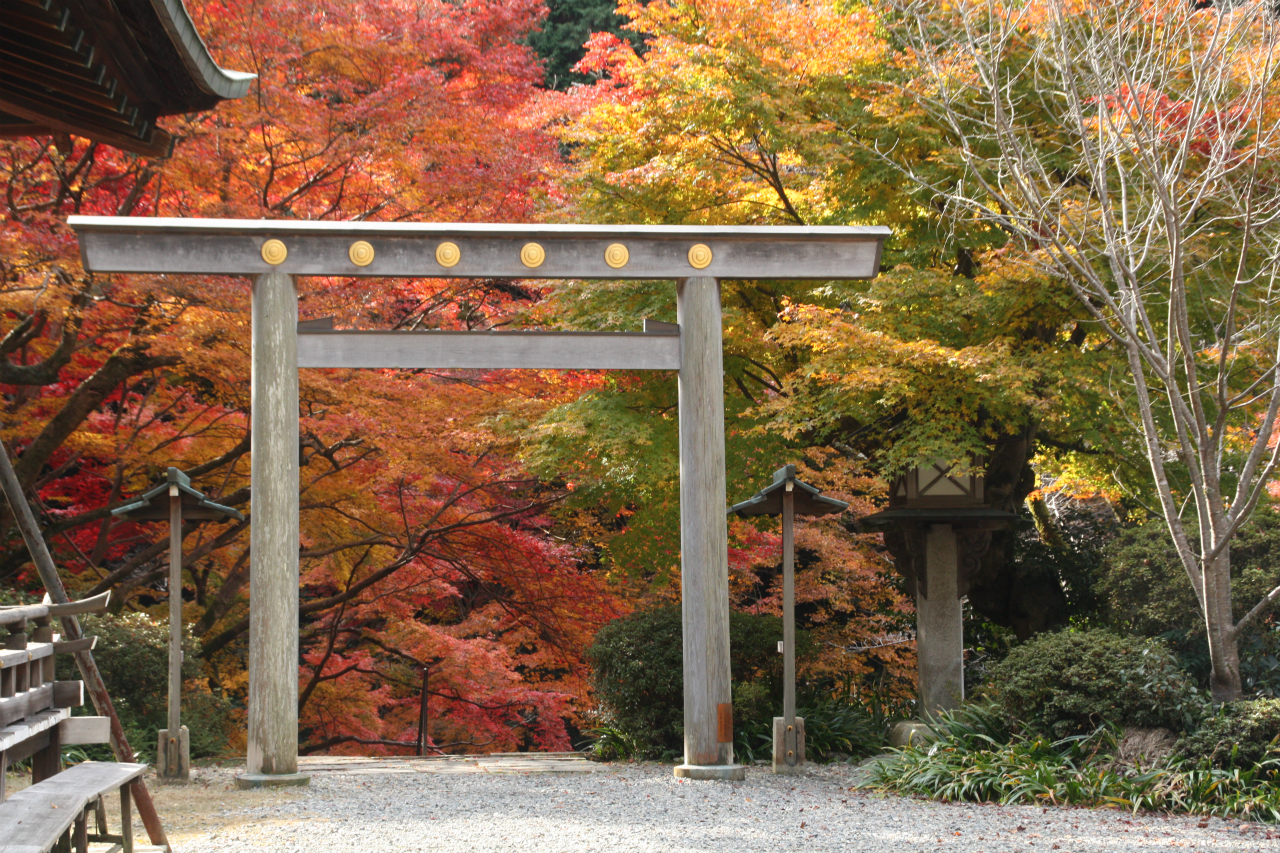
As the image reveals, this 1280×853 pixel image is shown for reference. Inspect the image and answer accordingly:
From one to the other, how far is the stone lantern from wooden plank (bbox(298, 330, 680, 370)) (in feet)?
11.4

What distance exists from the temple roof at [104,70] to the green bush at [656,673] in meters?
5.44

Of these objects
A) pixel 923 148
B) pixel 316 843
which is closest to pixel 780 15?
pixel 923 148

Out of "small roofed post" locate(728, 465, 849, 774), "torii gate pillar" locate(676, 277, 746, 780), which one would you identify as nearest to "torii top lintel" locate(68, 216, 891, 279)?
"torii gate pillar" locate(676, 277, 746, 780)

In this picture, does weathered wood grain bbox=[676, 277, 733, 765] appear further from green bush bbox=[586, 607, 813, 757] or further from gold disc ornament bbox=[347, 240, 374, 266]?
gold disc ornament bbox=[347, 240, 374, 266]

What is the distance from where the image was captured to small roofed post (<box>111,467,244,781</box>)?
732 centimetres

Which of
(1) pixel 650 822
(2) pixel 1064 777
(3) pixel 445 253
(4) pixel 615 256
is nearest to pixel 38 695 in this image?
(1) pixel 650 822

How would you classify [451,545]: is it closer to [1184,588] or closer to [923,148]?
[923,148]

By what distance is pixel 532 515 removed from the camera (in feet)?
41.7

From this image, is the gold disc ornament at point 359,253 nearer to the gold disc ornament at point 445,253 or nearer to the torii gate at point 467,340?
the torii gate at point 467,340

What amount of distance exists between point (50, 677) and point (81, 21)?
2.49 m

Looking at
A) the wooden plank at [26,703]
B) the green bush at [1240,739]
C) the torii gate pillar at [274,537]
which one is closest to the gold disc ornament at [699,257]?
the torii gate pillar at [274,537]

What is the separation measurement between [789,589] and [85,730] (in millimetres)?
4903

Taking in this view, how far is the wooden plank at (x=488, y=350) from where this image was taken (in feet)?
23.5

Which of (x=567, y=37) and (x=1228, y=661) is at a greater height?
(x=567, y=37)
